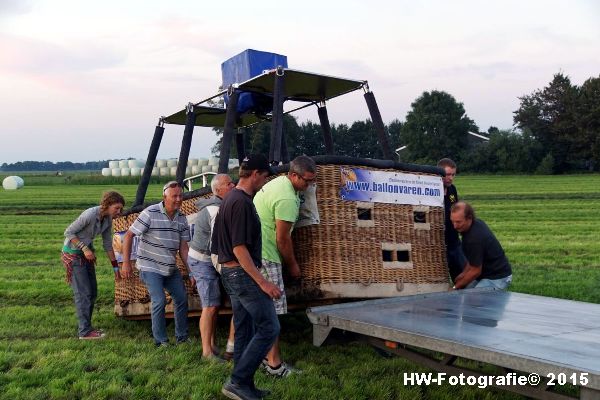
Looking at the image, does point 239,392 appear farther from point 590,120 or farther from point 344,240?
point 590,120

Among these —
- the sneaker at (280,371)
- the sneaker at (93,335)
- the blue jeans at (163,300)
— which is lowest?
the sneaker at (280,371)

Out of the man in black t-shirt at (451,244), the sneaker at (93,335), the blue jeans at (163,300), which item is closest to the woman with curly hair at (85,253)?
the sneaker at (93,335)

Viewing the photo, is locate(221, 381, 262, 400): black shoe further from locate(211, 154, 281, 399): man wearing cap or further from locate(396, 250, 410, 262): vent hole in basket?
locate(396, 250, 410, 262): vent hole in basket

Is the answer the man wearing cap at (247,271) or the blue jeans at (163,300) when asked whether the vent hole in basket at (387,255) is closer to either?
the man wearing cap at (247,271)

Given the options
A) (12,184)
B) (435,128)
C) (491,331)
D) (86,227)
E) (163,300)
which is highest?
(435,128)

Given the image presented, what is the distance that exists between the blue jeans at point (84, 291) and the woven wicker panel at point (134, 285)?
387 mm

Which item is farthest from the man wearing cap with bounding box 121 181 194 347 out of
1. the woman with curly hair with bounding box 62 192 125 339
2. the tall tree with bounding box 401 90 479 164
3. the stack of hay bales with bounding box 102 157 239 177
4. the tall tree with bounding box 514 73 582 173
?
the tall tree with bounding box 401 90 479 164

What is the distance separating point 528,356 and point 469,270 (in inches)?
103

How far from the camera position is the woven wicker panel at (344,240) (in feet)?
17.3

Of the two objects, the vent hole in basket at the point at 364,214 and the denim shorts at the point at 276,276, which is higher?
the vent hole in basket at the point at 364,214

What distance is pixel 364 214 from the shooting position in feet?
18.0

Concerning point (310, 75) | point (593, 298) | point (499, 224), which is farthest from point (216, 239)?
point (499, 224)

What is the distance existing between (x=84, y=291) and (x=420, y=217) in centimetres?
321

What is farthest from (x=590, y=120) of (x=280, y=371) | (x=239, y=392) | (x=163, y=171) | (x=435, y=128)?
(x=239, y=392)
